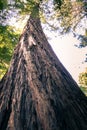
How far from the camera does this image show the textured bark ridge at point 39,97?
3355mm

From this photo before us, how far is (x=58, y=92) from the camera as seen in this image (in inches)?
155

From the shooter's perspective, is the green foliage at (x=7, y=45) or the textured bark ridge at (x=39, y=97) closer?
the textured bark ridge at (x=39, y=97)

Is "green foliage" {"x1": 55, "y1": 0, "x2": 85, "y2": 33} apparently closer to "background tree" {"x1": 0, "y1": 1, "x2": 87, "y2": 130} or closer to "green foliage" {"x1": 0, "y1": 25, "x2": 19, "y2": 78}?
"green foliage" {"x1": 0, "y1": 25, "x2": 19, "y2": 78}

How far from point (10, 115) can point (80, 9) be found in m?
12.6

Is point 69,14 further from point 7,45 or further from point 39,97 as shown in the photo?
point 39,97

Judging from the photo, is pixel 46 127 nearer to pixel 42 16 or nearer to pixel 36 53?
pixel 36 53

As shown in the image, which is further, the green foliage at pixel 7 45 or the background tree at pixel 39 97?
the green foliage at pixel 7 45

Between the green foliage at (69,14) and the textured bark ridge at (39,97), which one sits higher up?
the green foliage at (69,14)

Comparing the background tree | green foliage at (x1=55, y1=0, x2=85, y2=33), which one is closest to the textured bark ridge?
the background tree

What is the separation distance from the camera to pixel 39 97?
12.2 ft

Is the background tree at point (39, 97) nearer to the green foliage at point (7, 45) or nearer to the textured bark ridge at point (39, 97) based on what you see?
the textured bark ridge at point (39, 97)

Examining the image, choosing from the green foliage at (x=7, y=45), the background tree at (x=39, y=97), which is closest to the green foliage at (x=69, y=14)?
the green foliage at (x=7, y=45)

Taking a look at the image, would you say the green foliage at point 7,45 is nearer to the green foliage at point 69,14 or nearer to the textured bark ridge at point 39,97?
the green foliage at point 69,14

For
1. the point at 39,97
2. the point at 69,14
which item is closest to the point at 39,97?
the point at 39,97
